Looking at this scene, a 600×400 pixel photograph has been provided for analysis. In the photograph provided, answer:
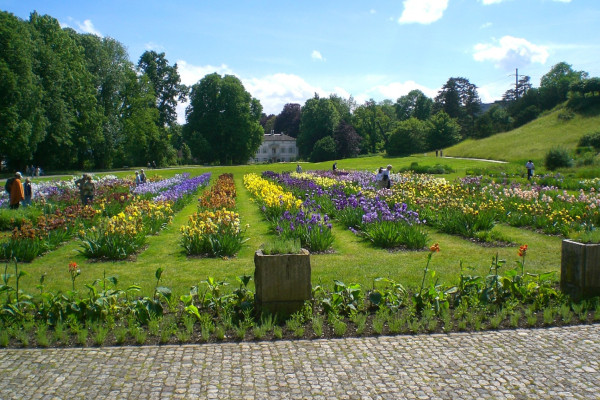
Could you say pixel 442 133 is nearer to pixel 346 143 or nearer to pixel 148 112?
pixel 346 143

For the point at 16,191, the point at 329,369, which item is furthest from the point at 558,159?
the point at 329,369

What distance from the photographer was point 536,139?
2072 inches

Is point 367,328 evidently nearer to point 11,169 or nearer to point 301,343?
point 301,343

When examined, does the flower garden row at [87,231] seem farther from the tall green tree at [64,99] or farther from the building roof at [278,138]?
the building roof at [278,138]

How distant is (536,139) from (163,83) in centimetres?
4986

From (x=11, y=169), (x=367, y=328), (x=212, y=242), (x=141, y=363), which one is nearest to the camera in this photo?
(x=141, y=363)

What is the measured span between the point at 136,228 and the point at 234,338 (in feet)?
19.8

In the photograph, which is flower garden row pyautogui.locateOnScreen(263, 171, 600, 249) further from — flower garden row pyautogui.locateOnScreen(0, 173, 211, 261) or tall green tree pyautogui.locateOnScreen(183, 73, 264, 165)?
tall green tree pyautogui.locateOnScreen(183, 73, 264, 165)

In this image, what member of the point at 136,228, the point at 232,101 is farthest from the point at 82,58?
the point at 136,228

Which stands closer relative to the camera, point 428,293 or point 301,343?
point 301,343

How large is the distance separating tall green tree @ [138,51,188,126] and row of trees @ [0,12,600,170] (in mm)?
144

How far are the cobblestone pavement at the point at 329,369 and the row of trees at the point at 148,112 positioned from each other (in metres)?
35.9

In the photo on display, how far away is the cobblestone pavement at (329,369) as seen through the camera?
3756 mm

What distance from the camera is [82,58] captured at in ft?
156
